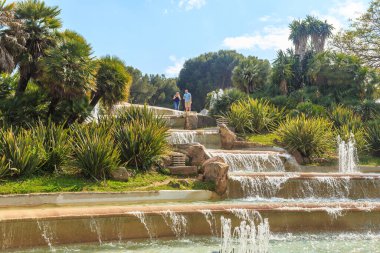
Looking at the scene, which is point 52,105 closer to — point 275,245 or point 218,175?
point 218,175

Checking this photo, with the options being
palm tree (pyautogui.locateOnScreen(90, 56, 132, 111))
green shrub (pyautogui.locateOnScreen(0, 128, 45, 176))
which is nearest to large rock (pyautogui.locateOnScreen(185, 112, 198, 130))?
palm tree (pyautogui.locateOnScreen(90, 56, 132, 111))

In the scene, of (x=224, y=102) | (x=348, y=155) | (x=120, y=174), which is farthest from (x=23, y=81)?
(x=224, y=102)

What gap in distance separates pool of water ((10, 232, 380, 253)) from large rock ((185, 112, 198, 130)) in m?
14.6

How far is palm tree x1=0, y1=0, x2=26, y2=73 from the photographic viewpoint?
1387 centimetres

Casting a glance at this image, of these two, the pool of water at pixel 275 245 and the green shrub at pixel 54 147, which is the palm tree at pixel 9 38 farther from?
the pool of water at pixel 275 245

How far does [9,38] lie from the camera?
45.4ft

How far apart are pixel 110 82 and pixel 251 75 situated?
15194 millimetres

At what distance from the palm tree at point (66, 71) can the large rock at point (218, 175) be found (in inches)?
204

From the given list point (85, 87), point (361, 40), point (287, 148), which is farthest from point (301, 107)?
point (85, 87)

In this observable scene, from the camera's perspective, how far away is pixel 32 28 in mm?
14961

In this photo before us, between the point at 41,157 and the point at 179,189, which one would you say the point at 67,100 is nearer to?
the point at 41,157

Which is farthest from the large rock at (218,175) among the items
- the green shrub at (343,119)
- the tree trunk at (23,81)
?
the green shrub at (343,119)

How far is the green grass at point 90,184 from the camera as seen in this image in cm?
996

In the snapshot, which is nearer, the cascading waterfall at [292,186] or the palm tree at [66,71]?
the cascading waterfall at [292,186]
